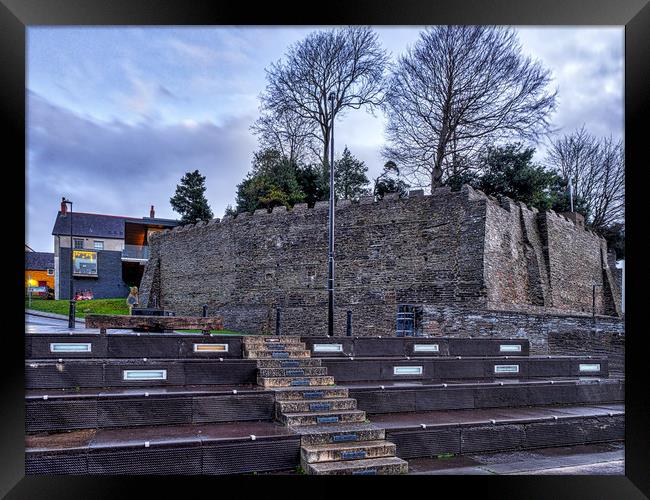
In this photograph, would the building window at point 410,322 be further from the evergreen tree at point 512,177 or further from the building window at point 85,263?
the building window at point 85,263

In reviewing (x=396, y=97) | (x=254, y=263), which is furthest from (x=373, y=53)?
(x=254, y=263)

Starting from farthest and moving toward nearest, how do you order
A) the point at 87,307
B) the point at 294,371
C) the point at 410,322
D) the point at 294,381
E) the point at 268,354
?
the point at 87,307 → the point at 410,322 → the point at 268,354 → the point at 294,371 → the point at 294,381

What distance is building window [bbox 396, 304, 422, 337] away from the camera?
33.0 ft

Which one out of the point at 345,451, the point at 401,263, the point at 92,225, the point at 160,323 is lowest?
the point at 345,451

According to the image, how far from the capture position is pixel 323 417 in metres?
4.70

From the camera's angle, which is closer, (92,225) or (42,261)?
(92,225)

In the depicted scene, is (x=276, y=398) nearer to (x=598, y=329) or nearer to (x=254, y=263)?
(x=598, y=329)

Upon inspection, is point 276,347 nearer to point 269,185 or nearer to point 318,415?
point 318,415

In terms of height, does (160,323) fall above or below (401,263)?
below

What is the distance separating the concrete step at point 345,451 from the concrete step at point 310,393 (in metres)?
0.83

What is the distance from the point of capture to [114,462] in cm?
356

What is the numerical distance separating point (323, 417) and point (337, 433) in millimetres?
402

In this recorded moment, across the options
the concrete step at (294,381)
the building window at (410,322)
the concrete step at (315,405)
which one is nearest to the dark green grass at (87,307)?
the building window at (410,322)

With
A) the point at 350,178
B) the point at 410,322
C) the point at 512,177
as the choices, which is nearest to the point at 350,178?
the point at 350,178
